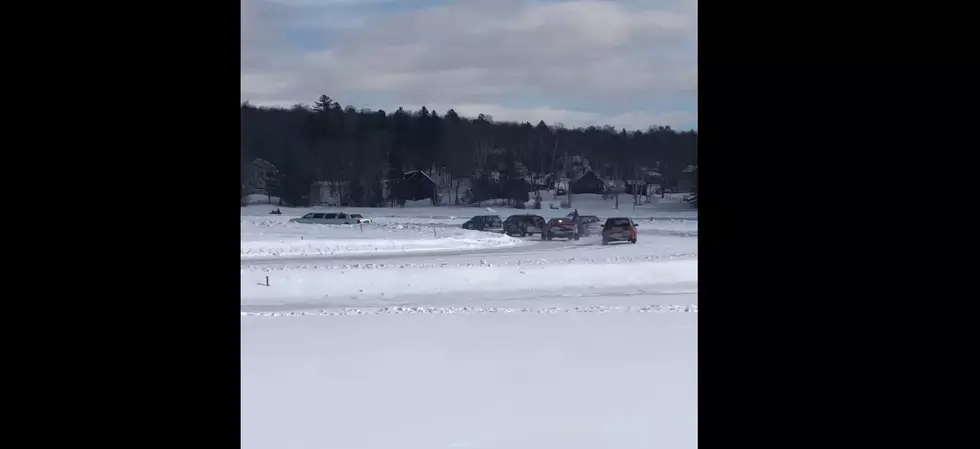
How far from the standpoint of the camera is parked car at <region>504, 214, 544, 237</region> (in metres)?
27.4

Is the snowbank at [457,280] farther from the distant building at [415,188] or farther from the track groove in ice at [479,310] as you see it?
the distant building at [415,188]

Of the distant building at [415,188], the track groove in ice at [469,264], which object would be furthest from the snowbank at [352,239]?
the distant building at [415,188]

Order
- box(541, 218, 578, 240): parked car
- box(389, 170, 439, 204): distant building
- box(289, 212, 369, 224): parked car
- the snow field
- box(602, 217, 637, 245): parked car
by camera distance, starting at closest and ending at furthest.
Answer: the snow field
box(602, 217, 637, 245): parked car
box(541, 218, 578, 240): parked car
box(289, 212, 369, 224): parked car
box(389, 170, 439, 204): distant building

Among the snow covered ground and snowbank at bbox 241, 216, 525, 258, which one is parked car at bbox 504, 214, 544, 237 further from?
the snow covered ground

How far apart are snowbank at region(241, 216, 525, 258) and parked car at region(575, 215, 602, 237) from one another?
2336 millimetres

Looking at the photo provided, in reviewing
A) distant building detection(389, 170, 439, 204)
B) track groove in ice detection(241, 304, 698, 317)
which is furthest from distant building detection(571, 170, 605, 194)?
track groove in ice detection(241, 304, 698, 317)

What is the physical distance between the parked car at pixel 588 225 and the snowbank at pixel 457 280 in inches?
369

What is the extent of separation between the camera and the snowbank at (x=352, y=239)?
813 inches

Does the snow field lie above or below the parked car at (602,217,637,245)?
below
